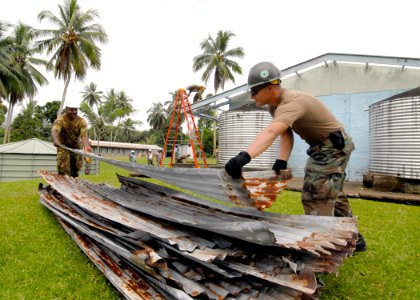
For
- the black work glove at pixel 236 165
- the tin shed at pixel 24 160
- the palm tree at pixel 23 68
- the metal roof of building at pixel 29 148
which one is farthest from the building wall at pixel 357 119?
the palm tree at pixel 23 68

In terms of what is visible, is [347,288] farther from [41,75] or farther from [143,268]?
[41,75]

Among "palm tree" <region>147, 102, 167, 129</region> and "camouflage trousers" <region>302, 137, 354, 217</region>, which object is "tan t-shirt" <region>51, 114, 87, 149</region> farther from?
"palm tree" <region>147, 102, 167, 129</region>

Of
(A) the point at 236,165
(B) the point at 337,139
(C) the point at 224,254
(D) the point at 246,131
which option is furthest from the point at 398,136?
(C) the point at 224,254

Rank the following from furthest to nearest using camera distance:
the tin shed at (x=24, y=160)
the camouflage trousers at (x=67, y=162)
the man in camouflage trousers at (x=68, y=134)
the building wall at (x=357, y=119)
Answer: the tin shed at (x=24, y=160) → the building wall at (x=357, y=119) → the camouflage trousers at (x=67, y=162) → the man in camouflage trousers at (x=68, y=134)

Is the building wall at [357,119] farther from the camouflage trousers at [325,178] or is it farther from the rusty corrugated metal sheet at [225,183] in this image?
the rusty corrugated metal sheet at [225,183]

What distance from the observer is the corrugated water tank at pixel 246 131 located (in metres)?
12.4

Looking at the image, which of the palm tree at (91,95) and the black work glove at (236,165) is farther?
the palm tree at (91,95)

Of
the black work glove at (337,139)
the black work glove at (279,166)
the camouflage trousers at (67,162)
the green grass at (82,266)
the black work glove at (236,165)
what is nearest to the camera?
the black work glove at (236,165)

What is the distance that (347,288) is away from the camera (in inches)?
107

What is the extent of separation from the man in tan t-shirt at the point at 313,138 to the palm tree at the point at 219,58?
1216 inches

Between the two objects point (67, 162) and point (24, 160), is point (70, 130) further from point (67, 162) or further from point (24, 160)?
point (24, 160)

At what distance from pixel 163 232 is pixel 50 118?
62475 millimetres

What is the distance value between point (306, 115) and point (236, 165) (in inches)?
45.1

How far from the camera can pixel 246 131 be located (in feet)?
40.9
